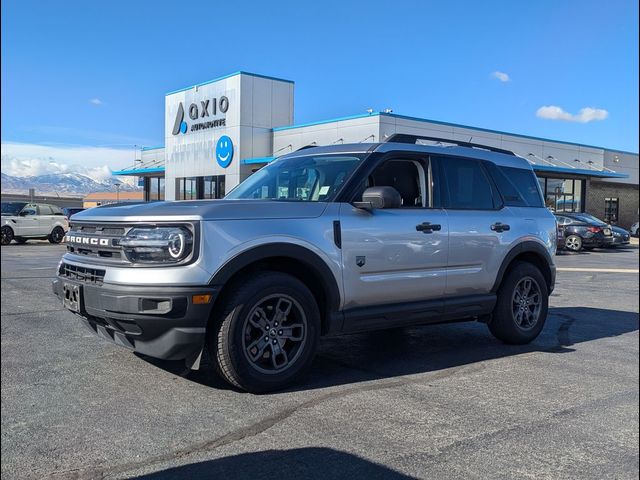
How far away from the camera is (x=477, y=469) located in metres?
3.26

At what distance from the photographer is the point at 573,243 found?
23656mm

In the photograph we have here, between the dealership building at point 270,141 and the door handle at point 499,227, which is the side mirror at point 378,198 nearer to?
the door handle at point 499,227

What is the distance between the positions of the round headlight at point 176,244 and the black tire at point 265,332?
1.72ft

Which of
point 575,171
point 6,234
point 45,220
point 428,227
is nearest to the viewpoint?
point 428,227

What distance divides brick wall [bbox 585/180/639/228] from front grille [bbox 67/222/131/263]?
3633cm

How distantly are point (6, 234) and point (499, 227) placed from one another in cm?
2291

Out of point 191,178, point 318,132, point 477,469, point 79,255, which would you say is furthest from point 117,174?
point 477,469

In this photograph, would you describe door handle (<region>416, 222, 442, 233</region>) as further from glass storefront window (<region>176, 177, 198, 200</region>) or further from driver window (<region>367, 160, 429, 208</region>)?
Result: glass storefront window (<region>176, 177, 198, 200</region>)

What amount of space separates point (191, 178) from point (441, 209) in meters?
28.9

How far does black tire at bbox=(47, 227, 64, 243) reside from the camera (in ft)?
81.7

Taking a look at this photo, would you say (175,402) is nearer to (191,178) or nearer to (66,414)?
(66,414)

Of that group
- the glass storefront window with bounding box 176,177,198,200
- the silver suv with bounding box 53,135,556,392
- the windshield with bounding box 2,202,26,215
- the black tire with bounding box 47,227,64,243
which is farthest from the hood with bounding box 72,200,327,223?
the glass storefront window with bounding box 176,177,198,200

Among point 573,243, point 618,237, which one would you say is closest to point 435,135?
point 573,243

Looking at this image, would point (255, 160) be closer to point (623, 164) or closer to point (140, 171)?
point (140, 171)
